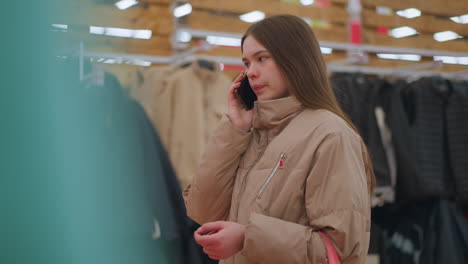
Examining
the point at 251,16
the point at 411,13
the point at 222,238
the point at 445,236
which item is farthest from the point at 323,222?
the point at 411,13

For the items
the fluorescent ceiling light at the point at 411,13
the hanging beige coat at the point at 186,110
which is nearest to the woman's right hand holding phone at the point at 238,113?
the hanging beige coat at the point at 186,110

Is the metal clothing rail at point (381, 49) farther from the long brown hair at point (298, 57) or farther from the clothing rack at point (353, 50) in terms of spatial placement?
the long brown hair at point (298, 57)

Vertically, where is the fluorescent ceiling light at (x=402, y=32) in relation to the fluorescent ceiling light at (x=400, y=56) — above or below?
above

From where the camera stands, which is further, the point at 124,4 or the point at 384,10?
the point at 384,10

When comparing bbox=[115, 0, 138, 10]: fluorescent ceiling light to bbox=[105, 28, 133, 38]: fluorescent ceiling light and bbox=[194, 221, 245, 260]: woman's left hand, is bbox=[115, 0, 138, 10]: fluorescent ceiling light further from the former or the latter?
bbox=[194, 221, 245, 260]: woman's left hand

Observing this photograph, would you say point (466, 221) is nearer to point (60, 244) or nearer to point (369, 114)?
point (369, 114)

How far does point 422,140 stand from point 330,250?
7.46 feet

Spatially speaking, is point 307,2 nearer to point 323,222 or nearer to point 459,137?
point 459,137

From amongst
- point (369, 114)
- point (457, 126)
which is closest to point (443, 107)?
point (457, 126)

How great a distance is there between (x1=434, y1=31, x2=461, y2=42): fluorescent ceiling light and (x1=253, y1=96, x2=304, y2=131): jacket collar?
3002mm

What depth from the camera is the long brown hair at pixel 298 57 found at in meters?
1.21

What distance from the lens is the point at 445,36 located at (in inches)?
154

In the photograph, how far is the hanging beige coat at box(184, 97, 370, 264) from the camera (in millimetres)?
1083

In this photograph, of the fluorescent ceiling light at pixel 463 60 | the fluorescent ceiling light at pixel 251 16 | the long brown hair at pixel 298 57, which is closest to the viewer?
the long brown hair at pixel 298 57
